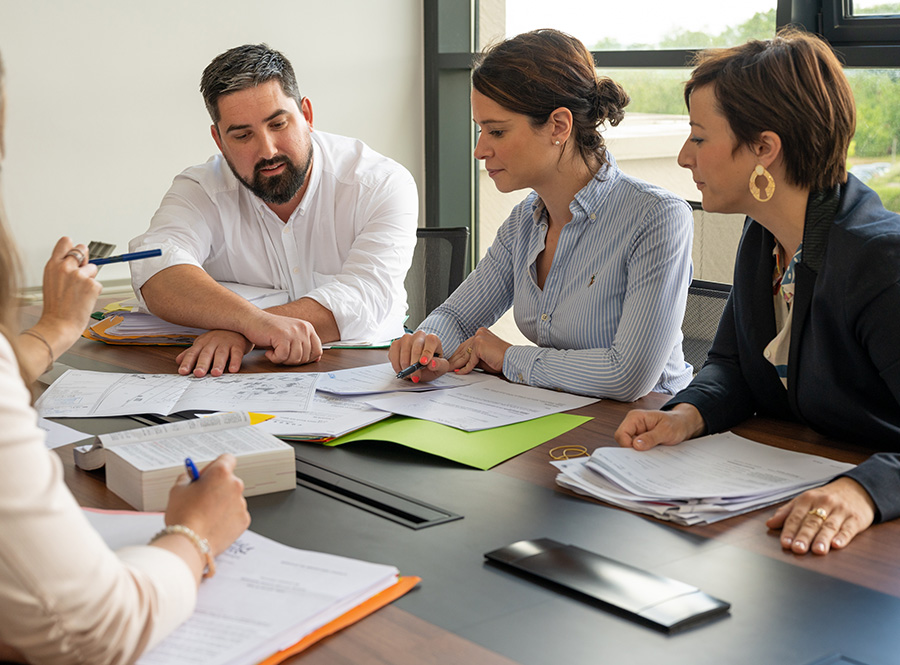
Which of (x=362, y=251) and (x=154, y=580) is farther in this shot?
(x=362, y=251)

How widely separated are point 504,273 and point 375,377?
46cm

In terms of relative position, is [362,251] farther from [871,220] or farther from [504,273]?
[871,220]

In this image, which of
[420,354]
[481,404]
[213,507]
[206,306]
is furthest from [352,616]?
[206,306]

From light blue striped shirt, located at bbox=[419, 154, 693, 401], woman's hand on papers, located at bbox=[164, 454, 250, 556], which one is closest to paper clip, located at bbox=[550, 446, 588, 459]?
light blue striped shirt, located at bbox=[419, 154, 693, 401]

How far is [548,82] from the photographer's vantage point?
189cm

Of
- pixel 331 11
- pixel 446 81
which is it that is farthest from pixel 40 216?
pixel 446 81

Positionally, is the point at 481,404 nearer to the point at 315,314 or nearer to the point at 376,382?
the point at 376,382

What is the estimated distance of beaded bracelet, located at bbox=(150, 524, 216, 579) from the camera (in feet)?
3.01

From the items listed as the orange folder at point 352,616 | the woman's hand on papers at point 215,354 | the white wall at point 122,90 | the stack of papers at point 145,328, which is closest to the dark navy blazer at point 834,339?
the orange folder at point 352,616

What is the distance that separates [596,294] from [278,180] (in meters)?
0.97

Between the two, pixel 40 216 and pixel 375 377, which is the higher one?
pixel 40 216

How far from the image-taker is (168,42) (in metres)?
3.37

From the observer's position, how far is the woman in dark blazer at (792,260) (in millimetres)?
1340

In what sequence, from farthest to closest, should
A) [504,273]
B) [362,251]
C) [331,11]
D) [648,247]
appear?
[331,11] → [362,251] → [504,273] → [648,247]
